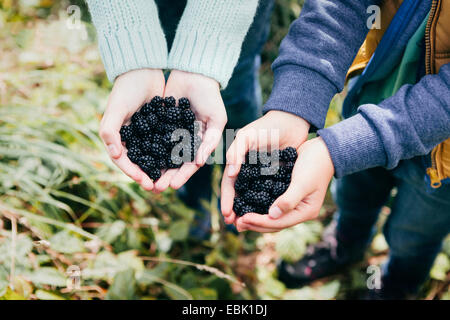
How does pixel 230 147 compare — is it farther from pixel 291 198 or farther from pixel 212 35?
pixel 212 35

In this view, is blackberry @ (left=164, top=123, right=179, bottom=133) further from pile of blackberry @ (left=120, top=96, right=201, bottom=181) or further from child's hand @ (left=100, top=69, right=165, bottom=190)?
child's hand @ (left=100, top=69, right=165, bottom=190)

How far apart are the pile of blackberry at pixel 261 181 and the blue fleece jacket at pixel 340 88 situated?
181mm

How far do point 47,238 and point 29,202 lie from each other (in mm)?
296

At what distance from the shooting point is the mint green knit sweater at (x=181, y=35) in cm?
124

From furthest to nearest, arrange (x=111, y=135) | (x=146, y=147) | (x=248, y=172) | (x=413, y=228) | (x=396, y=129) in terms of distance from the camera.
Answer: (x=413, y=228)
(x=146, y=147)
(x=248, y=172)
(x=111, y=135)
(x=396, y=129)

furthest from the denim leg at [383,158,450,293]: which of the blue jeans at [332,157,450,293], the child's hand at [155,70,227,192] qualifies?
the child's hand at [155,70,227,192]

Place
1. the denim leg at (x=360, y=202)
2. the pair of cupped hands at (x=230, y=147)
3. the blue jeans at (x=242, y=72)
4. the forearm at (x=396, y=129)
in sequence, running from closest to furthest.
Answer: the forearm at (x=396, y=129) → the pair of cupped hands at (x=230, y=147) → the blue jeans at (x=242, y=72) → the denim leg at (x=360, y=202)

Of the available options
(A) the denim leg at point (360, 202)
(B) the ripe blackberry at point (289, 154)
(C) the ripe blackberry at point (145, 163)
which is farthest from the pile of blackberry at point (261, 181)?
(A) the denim leg at point (360, 202)

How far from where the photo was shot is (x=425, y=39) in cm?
104

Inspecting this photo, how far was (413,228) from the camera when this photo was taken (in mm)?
1482

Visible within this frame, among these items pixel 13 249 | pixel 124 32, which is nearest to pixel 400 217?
pixel 124 32

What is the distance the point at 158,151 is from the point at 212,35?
0.51m

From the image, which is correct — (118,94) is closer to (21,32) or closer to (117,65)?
(117,65)

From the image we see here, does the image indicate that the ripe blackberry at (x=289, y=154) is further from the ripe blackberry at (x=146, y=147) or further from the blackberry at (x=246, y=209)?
the ripe blackberry at (x=146, y=147)
